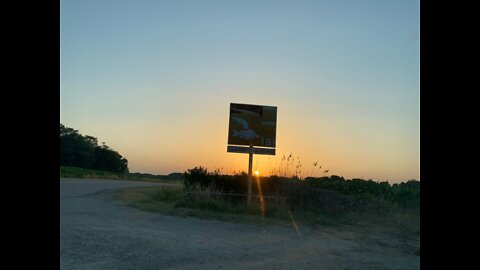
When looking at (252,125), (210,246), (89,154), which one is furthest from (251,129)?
(89,154)

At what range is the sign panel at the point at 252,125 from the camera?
1828 centimetres

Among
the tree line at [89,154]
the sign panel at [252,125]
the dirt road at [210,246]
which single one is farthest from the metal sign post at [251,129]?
the tree line at [89,154]

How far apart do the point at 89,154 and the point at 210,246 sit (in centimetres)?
6306

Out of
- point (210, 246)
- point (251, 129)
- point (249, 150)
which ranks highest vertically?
point (251, 129)

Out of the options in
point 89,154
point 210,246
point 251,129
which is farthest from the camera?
point 89,154

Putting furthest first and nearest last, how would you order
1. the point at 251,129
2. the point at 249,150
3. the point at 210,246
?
the point at 251,129
the point at 249,150
the point at 210,246

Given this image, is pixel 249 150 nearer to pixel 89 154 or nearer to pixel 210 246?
pixel 210 246

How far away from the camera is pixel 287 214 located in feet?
51.5

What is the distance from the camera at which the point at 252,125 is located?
1848cm

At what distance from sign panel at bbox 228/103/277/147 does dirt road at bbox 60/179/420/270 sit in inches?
204

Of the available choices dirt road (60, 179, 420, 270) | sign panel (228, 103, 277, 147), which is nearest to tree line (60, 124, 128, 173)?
sign panel (228, 103, 277, 147)
